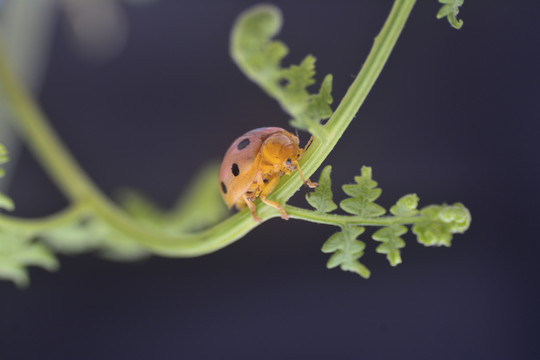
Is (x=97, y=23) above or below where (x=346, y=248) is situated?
above

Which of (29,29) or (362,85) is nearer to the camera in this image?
(362,85)

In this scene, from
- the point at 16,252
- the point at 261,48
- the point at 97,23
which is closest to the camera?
the point at 261,48

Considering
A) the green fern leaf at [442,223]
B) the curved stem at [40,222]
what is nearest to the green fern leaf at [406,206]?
the green fern leaf at [442,223]

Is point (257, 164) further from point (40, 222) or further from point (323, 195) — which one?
point (40, 222)

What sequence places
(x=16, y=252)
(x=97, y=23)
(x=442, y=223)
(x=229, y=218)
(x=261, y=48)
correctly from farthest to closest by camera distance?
(x=97, y=23) → (x=16, y=252) → (x=229, y=218) → (x=442, y=223) → (x=261, y=48)

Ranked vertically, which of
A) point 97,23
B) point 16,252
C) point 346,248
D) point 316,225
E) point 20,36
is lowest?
point 346,248

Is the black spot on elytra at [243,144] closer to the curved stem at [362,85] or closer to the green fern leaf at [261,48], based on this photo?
the curved stem at [362,85]

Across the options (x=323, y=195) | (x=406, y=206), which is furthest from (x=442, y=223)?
(x=323, y=195)

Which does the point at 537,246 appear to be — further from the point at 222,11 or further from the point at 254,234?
the point at 222,11
